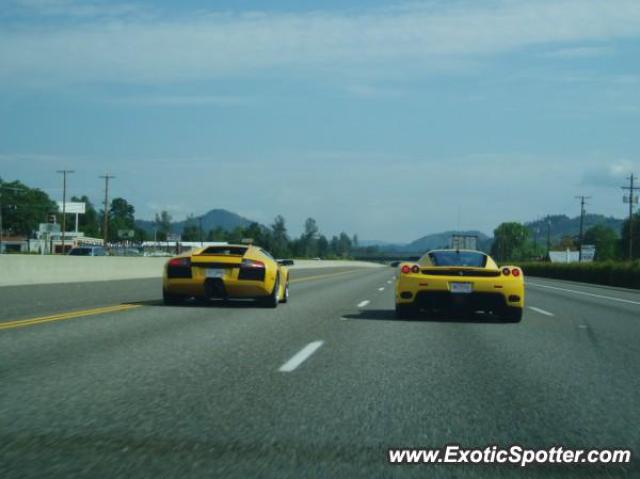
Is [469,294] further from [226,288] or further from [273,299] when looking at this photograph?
[226,288]

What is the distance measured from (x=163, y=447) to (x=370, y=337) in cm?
642

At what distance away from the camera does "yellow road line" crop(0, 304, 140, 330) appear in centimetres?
1243

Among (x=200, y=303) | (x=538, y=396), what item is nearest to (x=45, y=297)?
(x=200, y=303)

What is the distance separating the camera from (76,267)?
28875 mm

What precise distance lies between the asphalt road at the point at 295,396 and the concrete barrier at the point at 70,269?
12.6 meters

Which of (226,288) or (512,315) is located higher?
(226,288)

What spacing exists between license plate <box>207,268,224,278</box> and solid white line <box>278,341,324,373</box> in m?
5.49

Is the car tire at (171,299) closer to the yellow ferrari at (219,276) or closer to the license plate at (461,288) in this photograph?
the yellow ferrari at (219,276)

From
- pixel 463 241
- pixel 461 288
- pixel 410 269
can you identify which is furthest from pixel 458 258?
pixel 463 241

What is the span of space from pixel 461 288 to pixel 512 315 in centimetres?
105

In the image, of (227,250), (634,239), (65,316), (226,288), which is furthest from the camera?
(634,239)

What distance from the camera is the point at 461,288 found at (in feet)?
45.9

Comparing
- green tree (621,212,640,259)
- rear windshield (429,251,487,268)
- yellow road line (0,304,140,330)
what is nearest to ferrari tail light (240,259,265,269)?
yellow road line (0,304,140,330)

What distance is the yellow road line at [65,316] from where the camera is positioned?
1243cm
